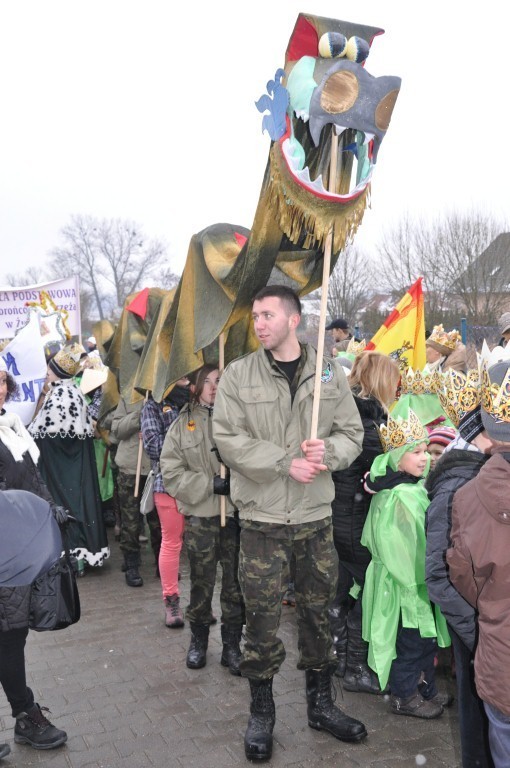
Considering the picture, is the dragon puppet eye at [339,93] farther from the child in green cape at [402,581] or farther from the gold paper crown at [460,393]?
the child in green cape at [402,581]

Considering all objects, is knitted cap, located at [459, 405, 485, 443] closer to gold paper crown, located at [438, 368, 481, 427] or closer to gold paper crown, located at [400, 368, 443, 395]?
gold paper crown, located at [438, 368, 481, 427]

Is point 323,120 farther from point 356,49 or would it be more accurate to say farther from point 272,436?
point 272,436

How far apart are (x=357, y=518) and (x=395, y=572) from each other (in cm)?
47

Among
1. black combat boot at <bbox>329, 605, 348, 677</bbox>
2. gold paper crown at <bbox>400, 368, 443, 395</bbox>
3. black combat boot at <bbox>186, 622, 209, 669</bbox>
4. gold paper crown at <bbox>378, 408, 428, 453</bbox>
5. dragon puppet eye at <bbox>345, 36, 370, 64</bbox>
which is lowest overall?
black combat boot at <bbox>186, 622, 209, 669</bbox>

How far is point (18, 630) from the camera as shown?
345 centimetres

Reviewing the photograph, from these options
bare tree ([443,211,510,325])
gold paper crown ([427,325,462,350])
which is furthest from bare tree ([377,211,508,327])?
gold paper crown ([427,325,462,350])

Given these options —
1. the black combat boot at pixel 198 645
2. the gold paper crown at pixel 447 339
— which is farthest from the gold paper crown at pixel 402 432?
the gold paper crown at pixel 447 339

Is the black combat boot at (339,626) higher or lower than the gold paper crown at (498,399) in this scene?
lower

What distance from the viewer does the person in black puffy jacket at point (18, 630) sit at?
133 inches

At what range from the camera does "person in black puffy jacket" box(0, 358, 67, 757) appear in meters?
3.38

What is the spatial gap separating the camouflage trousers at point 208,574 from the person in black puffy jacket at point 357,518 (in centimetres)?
64

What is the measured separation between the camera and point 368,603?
3.96 metres

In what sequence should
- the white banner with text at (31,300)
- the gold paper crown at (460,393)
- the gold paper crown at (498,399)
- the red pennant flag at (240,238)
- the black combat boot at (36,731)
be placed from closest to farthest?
1. the gold paper crown at (498,399)
2. the gold paper crown at (460,393)
3. the black combat boot at (36,731)
4. the red pennant flag at (240,238)
5. the white banner with text at (31,300)

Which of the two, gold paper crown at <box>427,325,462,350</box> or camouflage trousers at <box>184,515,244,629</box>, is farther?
gold paper crown at <box>427,325,462,350</box>
